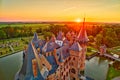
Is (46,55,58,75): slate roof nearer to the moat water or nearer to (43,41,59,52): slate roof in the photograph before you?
(43,41,59,52): slate roof

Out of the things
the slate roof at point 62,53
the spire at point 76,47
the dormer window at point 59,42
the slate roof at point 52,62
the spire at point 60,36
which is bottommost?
the slate roof at point 52,62

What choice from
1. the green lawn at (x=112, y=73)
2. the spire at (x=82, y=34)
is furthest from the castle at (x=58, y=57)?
the green lawn at (x=112, y=73)

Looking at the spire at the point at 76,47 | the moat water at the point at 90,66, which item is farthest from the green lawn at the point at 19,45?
the spire at the point at 76,47

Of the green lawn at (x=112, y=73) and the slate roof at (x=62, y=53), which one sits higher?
the slate roof at (x=62, y=53)

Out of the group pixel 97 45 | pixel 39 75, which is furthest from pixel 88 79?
pixel 39 75

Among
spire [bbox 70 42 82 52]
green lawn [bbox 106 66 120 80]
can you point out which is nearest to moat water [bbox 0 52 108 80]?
green lawn [bbox 106 66 120 80]

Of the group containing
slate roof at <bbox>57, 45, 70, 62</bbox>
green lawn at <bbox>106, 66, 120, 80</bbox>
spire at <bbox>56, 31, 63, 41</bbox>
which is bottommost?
green lawn at <bbox>106, 66, 120, 80</bbox>

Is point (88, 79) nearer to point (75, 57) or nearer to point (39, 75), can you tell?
point (75, 57)

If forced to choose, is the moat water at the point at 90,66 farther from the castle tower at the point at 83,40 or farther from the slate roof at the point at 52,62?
the slate roof at the point at 52,62
